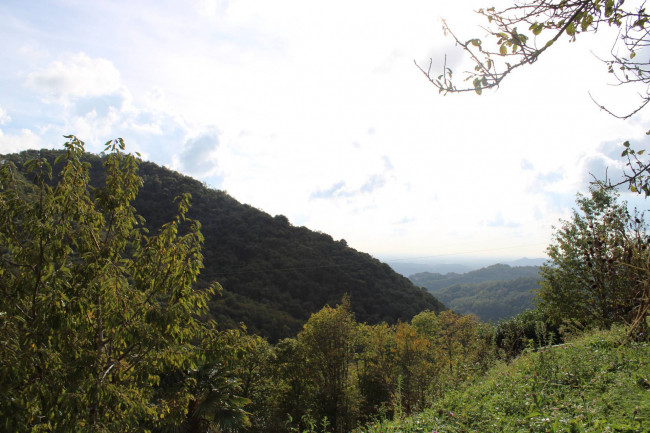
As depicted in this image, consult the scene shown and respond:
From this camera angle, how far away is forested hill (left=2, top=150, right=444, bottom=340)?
34781 mm

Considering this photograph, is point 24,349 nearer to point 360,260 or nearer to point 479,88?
point 479,88

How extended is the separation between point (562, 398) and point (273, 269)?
133 feet

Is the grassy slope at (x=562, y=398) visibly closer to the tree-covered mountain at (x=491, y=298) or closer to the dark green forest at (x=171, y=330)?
the dark green forest at (x=171, y=330)

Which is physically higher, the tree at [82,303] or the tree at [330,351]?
the tree at [82,303]

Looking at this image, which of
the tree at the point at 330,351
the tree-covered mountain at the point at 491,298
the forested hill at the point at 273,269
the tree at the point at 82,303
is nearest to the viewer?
the tree at the point at 82,303

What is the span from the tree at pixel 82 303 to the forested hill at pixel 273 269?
26.4 m

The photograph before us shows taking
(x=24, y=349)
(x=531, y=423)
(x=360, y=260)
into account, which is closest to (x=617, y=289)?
(x=531, y=423)

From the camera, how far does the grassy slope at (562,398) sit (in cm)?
319

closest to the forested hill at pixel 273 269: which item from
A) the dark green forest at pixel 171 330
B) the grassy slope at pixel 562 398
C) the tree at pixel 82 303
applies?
the dark green forest at pixel 171 330

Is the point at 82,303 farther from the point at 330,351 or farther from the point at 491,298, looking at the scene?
the point at 491,298

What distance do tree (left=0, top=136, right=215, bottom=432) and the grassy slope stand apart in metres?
3.01

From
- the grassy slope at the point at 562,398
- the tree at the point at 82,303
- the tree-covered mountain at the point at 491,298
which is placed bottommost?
the tree-covered mountain at the point at 491,298

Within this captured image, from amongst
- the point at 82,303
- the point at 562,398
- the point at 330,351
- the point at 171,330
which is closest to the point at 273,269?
the point at 330,351

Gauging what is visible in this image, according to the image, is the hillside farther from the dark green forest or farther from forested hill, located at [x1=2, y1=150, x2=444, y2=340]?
the dark green forest
